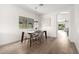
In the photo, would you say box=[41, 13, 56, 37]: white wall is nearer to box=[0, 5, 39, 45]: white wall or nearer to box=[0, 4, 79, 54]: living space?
box=[0, 4, 79, 54]: living space

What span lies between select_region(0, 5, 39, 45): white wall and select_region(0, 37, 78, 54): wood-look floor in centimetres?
28

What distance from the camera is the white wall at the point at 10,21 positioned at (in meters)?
3.12

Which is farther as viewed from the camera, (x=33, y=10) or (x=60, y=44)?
(x=60, y=44)

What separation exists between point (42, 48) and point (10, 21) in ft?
4.73

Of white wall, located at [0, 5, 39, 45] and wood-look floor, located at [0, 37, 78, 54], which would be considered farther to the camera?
white wall, located at [0, 5, 39, 45]

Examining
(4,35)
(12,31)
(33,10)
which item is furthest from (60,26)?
(4,35)

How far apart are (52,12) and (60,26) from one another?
516 millimetres

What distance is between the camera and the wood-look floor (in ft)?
8.95

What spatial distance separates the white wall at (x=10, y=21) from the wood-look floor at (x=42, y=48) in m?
0.28

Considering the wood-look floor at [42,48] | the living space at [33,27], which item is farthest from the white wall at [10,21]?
the wood-look floor at [42,48]

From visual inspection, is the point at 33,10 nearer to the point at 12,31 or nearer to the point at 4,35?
the point at 12,31

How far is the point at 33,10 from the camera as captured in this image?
3066 millimetres

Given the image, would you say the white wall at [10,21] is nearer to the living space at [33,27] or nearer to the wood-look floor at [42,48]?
the living space at [33,27]

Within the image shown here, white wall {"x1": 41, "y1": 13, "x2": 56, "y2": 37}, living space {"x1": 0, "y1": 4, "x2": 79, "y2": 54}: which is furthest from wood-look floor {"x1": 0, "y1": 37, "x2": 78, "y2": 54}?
white wall {"x1": 41, "y1": 13, "x2": 56, "y2": 37}
